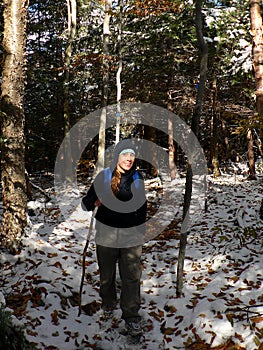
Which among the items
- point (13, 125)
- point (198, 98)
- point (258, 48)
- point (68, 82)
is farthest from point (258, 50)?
point (68, 82)

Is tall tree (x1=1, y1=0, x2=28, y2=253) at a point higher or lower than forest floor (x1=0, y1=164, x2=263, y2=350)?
higher

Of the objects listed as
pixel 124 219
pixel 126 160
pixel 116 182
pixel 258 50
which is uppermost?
pixel 258 50

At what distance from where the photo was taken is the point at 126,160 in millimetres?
3992

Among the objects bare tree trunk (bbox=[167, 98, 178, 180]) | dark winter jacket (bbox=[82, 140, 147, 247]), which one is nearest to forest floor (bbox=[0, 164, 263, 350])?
dark winter jacket (bbox=[82, 140, 147, 247])

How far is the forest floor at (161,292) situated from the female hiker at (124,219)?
27.7 inches

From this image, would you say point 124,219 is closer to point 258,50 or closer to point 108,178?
point 108,178

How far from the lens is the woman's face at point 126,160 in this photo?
13.1 ft

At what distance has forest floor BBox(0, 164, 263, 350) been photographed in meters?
3.83

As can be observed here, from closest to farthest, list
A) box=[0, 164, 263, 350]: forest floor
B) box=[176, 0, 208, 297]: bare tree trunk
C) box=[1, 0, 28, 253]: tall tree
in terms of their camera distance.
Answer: box=[0, 164, 263, 350]: forest floor
box=[176, 0, 208, 297]: bare tree trunk
box=[1, 0, 28, 253]: tall tree

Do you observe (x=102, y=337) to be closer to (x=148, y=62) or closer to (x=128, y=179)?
(x=128, y=179)

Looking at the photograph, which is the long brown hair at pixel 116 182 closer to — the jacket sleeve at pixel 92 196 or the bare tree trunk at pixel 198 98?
the jacket sleeve at pixel 92 196

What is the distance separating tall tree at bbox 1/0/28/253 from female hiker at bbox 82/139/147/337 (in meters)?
2.39

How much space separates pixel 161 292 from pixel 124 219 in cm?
225

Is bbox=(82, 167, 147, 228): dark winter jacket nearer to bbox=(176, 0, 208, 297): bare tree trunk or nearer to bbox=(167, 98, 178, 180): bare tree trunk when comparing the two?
bbox=(176, 0, 208, 297): bare tree trunk
